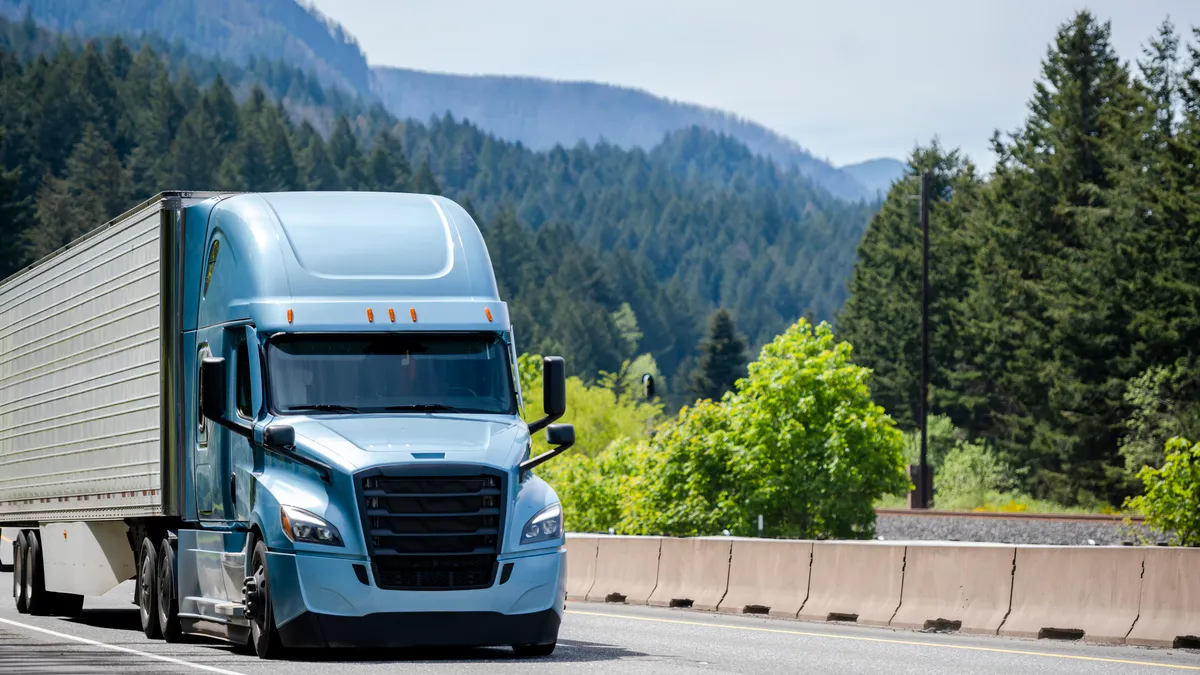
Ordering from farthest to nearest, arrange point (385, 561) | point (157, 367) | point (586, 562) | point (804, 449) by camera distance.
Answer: point (804, 449)
point (586, 562)
point (157, 367)
point (385, 561)

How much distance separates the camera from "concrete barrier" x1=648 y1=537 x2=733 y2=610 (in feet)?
72.1

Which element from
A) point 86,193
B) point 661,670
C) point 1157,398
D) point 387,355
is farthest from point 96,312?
point 86,193

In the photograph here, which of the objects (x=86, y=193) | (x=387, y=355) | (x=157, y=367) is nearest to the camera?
(x=387, y=355)

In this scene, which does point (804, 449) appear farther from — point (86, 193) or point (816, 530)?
point (86, 193)

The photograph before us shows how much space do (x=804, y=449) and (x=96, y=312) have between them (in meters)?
17.4

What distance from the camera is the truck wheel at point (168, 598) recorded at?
15.6 m

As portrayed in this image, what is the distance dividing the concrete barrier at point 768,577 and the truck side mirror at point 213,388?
332 inches

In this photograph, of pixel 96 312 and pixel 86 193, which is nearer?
pixel 96 312

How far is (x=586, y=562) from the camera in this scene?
25328 mm

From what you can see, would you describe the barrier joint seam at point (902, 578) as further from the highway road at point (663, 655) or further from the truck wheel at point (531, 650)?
the truck wheel at point (531, 650)

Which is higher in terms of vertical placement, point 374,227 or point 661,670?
point 374,227

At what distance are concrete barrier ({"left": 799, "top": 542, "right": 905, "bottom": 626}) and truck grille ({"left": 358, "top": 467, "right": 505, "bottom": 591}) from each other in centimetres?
662

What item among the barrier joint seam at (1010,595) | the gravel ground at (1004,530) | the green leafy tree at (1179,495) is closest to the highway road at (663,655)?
the barrier joint seam at (1010,595)

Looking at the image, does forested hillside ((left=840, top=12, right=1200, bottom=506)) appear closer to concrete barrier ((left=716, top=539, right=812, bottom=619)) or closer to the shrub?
the shrub
